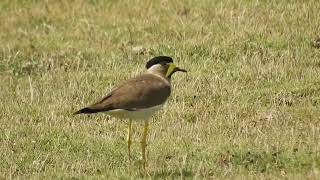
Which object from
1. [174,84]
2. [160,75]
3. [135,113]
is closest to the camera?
[135,113]

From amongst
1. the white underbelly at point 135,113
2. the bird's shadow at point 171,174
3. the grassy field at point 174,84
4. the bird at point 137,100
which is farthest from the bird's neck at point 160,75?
the bird's shadow at point 171,174

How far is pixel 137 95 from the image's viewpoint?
835cm

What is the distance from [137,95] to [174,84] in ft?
13.0

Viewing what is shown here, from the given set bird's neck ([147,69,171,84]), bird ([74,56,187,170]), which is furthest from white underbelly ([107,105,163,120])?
bird's neck ([147,69,171,84])

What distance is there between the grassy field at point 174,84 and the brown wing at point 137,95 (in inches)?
30.7

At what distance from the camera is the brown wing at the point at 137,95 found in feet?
26.8

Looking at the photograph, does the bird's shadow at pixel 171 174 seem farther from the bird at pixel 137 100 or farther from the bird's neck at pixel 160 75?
the bird's neck at pixel 160 75

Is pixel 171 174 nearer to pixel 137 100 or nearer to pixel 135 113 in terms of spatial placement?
pixel 135 113

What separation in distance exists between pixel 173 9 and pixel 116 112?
330 inches

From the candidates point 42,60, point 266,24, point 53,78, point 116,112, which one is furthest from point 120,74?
point 116,112

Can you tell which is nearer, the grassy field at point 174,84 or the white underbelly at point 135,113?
the white underbelly at point 135,113

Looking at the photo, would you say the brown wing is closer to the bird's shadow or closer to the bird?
the bird

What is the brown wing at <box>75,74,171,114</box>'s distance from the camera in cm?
816

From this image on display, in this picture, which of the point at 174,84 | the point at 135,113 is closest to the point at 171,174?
the point at 135,113
